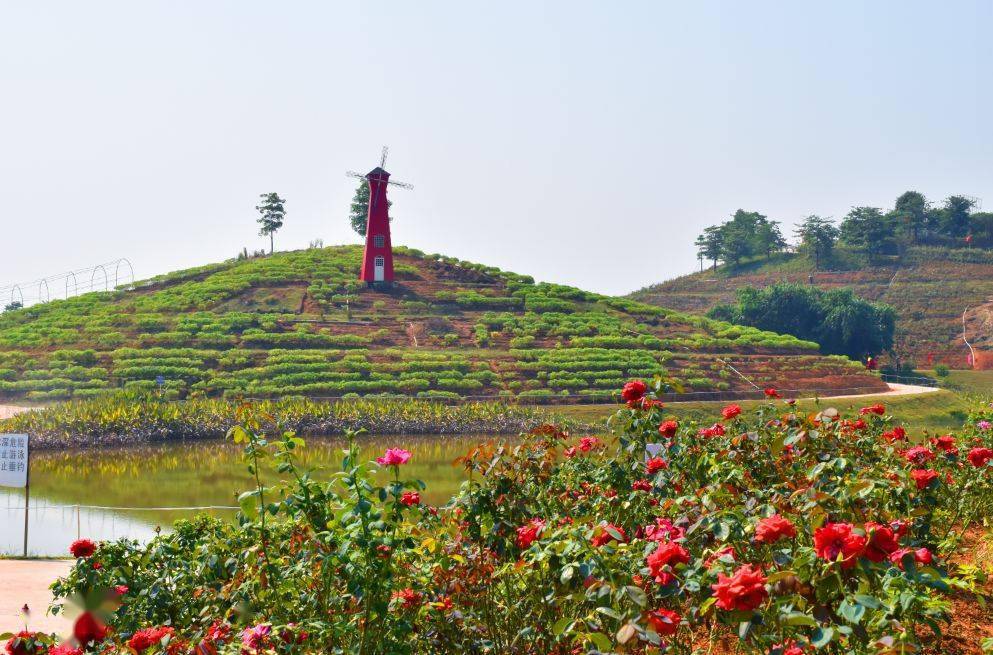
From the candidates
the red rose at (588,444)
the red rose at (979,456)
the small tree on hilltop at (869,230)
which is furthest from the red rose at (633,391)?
the small tree on hilltop at (869,230)

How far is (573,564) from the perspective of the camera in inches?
122

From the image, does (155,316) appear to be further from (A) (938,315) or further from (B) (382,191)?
(A) (938,315)

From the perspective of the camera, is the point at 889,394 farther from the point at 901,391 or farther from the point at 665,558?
the point at 665,558

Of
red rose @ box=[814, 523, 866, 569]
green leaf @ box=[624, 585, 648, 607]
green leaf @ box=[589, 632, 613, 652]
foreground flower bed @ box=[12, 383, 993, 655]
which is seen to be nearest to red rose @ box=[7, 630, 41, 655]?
foreground flower bed @ box=[12, 383, 993, 655]

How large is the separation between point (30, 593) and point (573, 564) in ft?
21.1

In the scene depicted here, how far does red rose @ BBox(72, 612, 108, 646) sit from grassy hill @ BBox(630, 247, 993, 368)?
50.6m

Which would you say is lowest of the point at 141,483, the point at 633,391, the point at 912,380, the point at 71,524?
the point at 71,524

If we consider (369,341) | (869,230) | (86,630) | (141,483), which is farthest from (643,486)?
(869,230)

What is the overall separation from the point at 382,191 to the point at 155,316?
11.5 meters

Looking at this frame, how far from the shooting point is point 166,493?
50.3ft

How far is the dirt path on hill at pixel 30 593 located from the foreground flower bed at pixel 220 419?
1173cm

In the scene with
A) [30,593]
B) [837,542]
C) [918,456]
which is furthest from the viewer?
[30,593]

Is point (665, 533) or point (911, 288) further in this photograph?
point (911, 288)

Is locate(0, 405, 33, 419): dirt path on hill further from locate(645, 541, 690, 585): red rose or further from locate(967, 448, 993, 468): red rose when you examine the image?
locate(645, 541, 690, 585): red rose
